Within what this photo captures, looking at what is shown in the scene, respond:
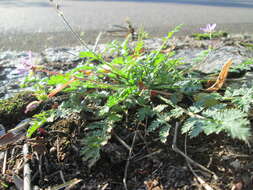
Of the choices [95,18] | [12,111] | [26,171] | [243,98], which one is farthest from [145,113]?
[95,18]

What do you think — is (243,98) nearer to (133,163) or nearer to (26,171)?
(133,163)

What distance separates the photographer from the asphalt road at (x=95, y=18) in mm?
3646

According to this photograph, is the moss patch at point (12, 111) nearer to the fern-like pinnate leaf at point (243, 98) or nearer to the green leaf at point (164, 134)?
the green leaf at point (164, 134)

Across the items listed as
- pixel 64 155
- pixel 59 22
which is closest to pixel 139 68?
pixel 64 155

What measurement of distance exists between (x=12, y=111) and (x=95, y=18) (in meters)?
3.19

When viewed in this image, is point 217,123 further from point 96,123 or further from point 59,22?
point 59,22

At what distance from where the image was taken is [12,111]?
182 centimetres

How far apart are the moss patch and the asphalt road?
4.69 ft

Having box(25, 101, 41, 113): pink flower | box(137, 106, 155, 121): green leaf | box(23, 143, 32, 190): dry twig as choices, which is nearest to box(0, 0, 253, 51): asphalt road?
box(25, 101, 41, 113): pink flower

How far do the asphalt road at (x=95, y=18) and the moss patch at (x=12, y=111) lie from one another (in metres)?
1.43

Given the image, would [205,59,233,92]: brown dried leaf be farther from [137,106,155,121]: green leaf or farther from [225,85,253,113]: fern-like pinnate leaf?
[137,106,155,121]: green leaf

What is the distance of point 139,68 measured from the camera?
1753 millimetres

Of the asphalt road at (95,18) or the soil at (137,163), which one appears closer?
the soil at (137,163)

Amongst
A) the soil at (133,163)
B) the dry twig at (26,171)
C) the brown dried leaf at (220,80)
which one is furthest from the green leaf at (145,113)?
the dry twig at (26,171)
